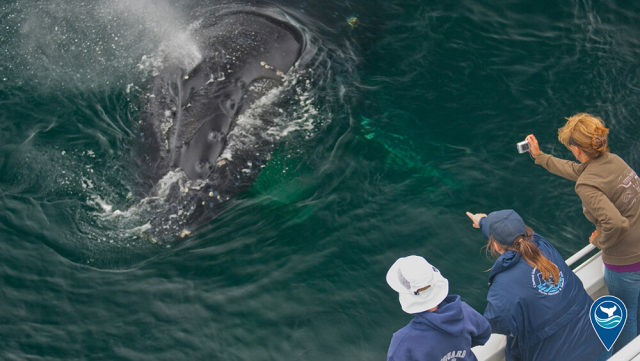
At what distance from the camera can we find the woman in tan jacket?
15.9 feet

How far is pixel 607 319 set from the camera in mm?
4777

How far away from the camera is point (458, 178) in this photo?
26.6ft

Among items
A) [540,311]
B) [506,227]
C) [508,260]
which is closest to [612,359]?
[540,311]

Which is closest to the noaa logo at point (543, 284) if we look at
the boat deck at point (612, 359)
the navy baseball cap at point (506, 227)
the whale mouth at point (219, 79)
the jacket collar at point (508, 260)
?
the jacket collar at point (508, 260)

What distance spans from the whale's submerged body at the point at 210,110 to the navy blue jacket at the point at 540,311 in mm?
4292

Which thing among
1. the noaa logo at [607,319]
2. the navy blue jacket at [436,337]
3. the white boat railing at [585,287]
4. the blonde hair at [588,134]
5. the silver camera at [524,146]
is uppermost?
the blonde hair at [588,134]

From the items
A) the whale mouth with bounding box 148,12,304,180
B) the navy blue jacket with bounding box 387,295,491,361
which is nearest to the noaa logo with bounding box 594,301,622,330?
Result: the navy blue jacket with bounding box 387,295,491,361

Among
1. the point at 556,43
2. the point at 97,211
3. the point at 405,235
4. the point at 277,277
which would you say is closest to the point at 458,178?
the point at 405,235

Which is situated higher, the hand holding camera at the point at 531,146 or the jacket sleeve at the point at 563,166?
the hand holding camera at the point at 531,146

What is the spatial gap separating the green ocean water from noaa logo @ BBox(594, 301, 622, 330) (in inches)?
82.1

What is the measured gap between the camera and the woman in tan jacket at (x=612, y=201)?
485 cm

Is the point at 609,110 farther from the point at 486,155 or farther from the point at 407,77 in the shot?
the point at 407,77

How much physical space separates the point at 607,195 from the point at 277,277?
417 centimetres

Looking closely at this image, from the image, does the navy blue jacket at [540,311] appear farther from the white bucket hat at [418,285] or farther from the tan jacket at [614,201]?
the white bucket hat at [418,285]
